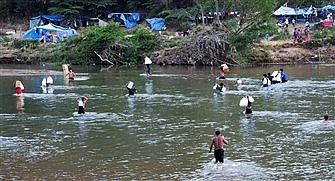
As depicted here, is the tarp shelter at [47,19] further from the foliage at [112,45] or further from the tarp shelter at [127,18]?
the foliage at [112,45]

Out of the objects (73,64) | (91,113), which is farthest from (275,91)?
(73,64)

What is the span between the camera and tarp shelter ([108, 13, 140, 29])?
92688 millimetres

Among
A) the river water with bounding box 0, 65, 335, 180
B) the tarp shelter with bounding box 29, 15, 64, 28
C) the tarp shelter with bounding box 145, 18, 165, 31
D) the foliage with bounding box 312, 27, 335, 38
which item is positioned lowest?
the river water with bounding box 0, 65, 335, 180

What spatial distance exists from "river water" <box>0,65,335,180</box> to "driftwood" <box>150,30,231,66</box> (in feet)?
53.0

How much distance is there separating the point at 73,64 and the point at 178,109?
38392mm

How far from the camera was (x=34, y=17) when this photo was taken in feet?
320

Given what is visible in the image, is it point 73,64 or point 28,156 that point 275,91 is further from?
point 73,64

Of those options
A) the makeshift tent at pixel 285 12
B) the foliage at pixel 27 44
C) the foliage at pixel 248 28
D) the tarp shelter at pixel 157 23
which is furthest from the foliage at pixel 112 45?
the makeshift tent at pixel 285 12

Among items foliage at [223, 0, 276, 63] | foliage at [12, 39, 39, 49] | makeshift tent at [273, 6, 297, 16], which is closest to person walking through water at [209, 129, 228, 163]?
foliage at [223, 0, 276, 63]

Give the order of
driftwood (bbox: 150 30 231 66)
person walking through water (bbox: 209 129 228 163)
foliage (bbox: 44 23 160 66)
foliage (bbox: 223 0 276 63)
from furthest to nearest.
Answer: foliage (bbox: 44 23 160 66)
foliage (bbox: 223 0 276 63)
driftwood (bbox: 150 30 231 66)
person walking through water (bbox: 209 129 228 163)

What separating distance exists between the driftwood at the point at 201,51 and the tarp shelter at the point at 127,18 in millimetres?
23445

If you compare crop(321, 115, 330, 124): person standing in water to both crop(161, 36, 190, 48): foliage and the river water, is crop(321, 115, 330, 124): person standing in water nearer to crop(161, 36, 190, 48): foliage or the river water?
the river water

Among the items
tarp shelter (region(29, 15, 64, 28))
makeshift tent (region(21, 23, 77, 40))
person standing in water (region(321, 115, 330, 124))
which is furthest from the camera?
tarp shelter (region(29, 15, 64, 28))

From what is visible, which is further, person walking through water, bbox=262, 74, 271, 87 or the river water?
person walking through water, bbox=262, 74, 271, 87
